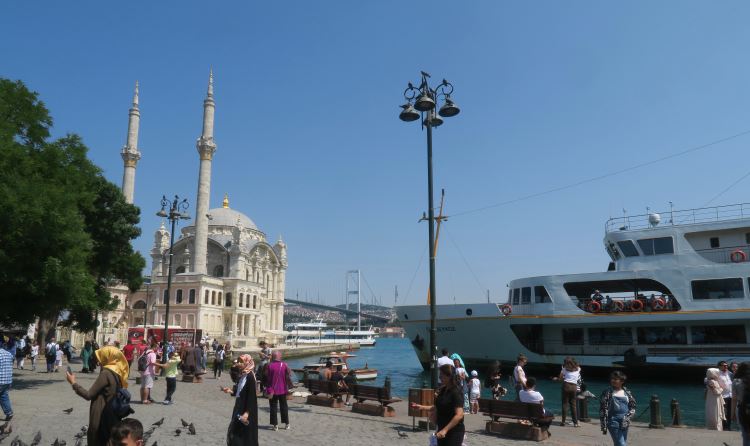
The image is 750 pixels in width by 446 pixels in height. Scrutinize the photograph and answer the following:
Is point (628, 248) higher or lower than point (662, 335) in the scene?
higher

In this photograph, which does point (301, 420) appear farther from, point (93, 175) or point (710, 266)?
point (710, 266)

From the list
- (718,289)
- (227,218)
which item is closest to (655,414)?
(718,289)

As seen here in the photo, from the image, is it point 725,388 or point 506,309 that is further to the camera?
point 506,309

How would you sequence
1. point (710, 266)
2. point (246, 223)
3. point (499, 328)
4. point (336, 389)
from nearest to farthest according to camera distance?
point (336, 389)
point (710, 266)
point (499, 328)
point (246, 223)

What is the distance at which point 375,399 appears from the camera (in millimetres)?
12945

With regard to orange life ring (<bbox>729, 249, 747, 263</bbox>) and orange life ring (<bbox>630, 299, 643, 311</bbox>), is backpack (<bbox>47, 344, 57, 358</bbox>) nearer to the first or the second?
orange life ring (<bbox>630, 299, 643, 311</bbox>)

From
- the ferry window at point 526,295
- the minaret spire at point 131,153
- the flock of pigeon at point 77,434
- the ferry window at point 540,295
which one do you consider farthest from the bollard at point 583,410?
the minaret spire at point 131,153

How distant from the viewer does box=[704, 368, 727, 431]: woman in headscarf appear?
37.3 feet

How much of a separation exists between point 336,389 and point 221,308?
5554 centimetres

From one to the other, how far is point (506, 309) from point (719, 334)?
10034 millimetres

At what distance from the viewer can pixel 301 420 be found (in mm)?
11656

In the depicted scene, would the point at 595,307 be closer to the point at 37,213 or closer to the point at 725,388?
the point at 725,388

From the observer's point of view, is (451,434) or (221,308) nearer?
(451,434)

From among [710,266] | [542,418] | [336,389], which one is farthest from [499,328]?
[542,418]
